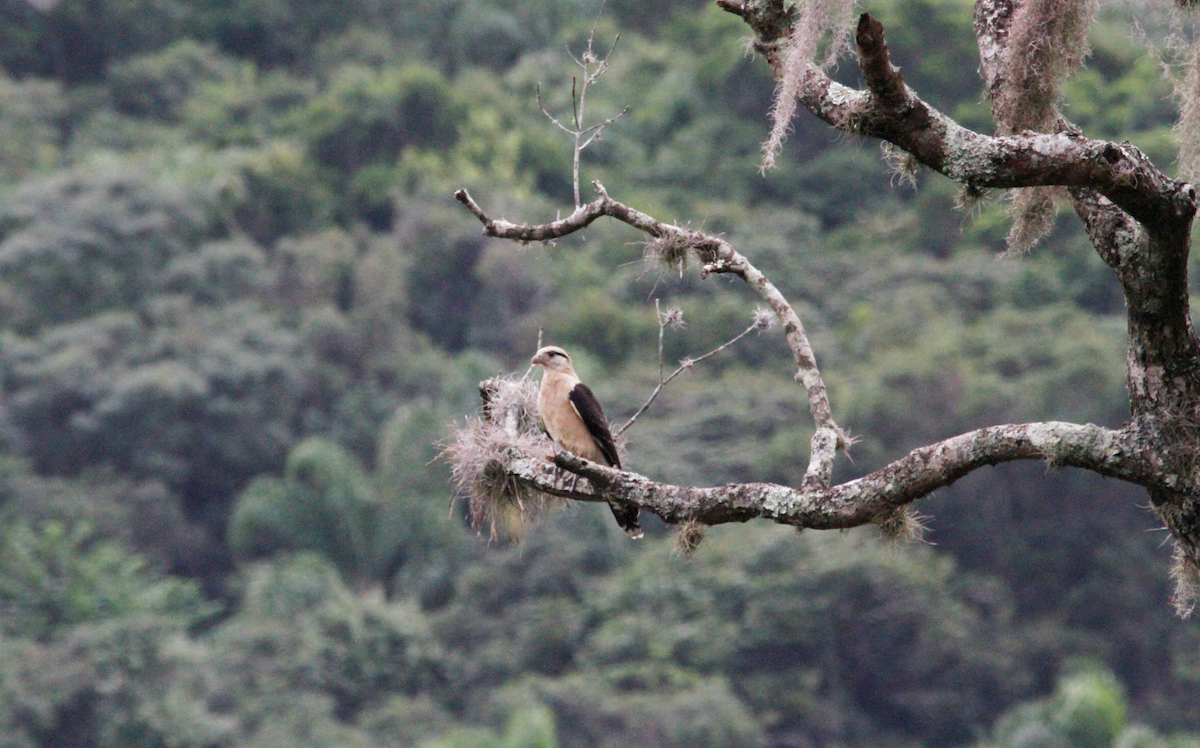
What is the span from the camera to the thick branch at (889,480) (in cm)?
468

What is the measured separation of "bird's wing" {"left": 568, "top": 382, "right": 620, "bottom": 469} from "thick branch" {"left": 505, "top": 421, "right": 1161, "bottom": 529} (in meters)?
1.59

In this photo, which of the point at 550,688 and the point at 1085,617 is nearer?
the point at 550,688

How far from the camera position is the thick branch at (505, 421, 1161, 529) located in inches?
184

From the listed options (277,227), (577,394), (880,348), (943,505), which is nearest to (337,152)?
(277,227)

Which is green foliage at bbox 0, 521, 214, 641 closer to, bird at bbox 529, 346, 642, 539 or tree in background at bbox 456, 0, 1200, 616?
bird at bbox 529, 346, 642, 539

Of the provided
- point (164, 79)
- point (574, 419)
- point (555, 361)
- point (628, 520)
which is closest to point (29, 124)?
point (164, 79)

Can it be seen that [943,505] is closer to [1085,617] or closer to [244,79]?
[1085,617]

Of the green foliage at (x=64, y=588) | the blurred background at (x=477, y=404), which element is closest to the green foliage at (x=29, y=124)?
the blurred background at (x=477, y=404)

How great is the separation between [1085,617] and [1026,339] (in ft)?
18.9

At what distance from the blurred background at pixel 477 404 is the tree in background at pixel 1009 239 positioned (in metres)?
19.7

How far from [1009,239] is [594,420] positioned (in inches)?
86.5

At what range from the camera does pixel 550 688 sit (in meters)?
28.9

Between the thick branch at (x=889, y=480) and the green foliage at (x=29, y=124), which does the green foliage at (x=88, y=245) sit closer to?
the green foliage at (x=29, y=124)

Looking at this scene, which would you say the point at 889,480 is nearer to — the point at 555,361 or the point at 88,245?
the point at 555,361
